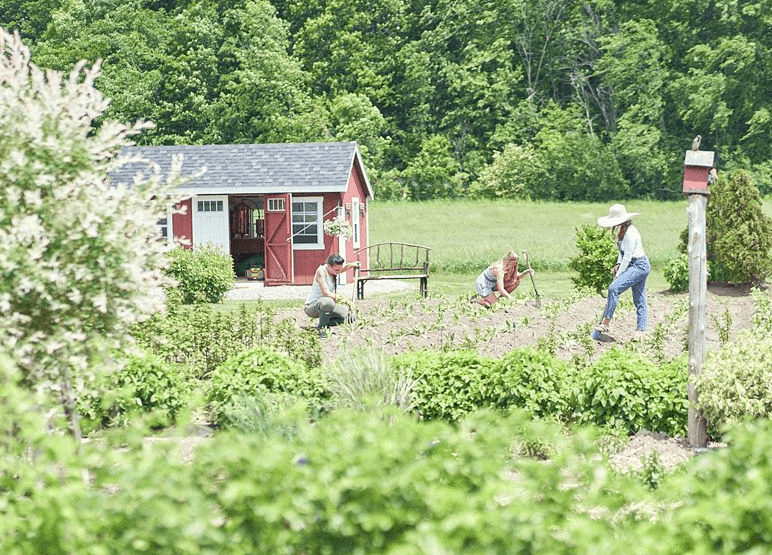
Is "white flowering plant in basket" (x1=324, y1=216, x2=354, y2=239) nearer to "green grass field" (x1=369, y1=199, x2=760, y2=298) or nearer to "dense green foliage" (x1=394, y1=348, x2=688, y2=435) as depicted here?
"green grass field" (x1=369, y1=199, x2=760, y2=298)

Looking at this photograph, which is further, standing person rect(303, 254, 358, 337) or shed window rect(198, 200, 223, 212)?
shed window rect(198, 200, 223, 212)

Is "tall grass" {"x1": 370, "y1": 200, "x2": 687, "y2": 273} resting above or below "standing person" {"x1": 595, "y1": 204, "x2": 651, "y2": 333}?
below

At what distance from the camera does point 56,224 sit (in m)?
4.98

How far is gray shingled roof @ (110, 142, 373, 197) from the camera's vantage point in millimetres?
23219

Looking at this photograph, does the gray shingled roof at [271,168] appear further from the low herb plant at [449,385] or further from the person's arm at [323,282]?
the low herb plant at [449,385]

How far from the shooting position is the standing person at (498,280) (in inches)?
563

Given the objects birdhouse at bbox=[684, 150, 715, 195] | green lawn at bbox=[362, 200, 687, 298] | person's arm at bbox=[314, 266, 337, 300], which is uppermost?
birdhouse at bbox=[684, 150, 715, 195]

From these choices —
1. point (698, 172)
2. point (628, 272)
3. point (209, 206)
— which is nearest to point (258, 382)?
point (698, 172)

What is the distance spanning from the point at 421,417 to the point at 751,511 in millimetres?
4766

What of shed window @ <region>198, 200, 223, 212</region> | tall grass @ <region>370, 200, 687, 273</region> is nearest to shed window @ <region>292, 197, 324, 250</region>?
shed window @ <region>198, 200, 223, 212</region>

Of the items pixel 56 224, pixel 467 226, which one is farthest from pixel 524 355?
pixel 467 226

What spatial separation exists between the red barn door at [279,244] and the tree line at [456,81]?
61.7 feet

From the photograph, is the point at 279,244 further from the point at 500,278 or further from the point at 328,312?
the point at 328,312

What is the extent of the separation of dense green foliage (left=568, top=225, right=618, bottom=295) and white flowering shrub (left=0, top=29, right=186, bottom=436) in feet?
34.4
